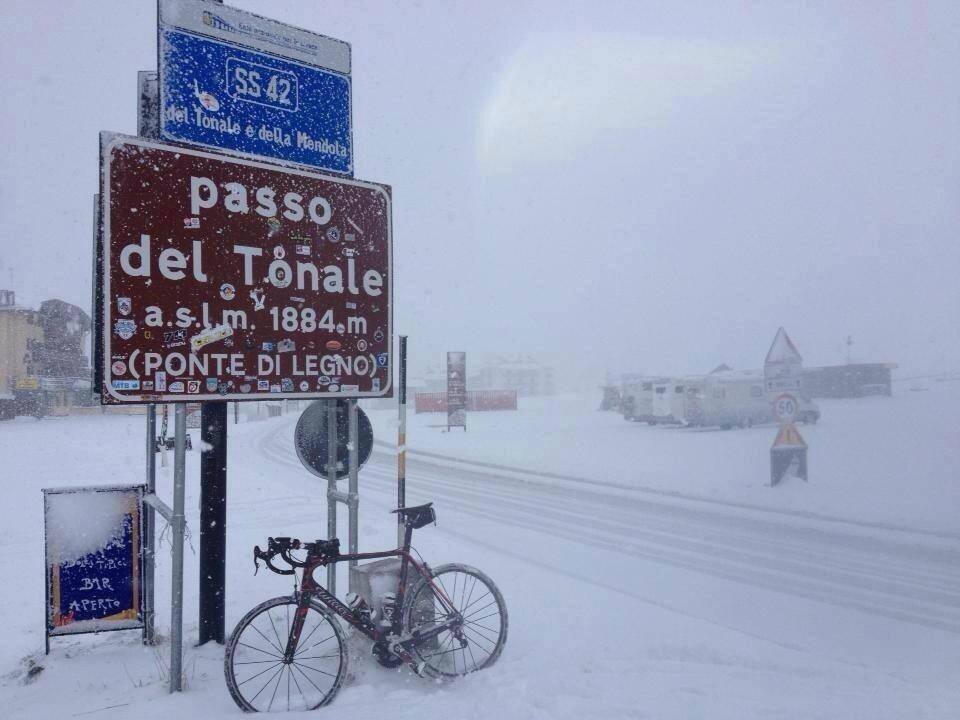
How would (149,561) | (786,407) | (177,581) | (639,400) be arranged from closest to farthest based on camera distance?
(177,581) → (149,561) → (786,407) → (639,400)

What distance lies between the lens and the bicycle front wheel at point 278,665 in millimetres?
3898

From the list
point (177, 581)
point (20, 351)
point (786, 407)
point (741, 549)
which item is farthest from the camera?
point (20, 351)

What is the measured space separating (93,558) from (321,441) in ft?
5.87

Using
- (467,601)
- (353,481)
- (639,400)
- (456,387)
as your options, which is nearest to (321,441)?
(353,481)

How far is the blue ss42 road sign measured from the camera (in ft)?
14.1

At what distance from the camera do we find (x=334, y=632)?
4387mm

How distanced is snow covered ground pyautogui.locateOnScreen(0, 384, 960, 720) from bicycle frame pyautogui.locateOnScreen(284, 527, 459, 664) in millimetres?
295

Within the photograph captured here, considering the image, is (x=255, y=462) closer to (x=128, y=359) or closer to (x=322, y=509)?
(x=322, y=509)

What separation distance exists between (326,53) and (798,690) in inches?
211

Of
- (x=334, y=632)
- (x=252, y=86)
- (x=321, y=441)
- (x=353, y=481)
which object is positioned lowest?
(x=334, y=632)

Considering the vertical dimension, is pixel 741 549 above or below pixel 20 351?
below

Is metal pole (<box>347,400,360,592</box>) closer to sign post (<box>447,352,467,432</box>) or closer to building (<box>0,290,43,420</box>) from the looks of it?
sign post (<box>447,352,467,432</box>)

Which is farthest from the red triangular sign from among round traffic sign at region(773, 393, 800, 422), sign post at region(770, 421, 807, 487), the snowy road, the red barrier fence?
the red barrier fence

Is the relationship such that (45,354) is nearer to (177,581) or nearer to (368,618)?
(177,581)
